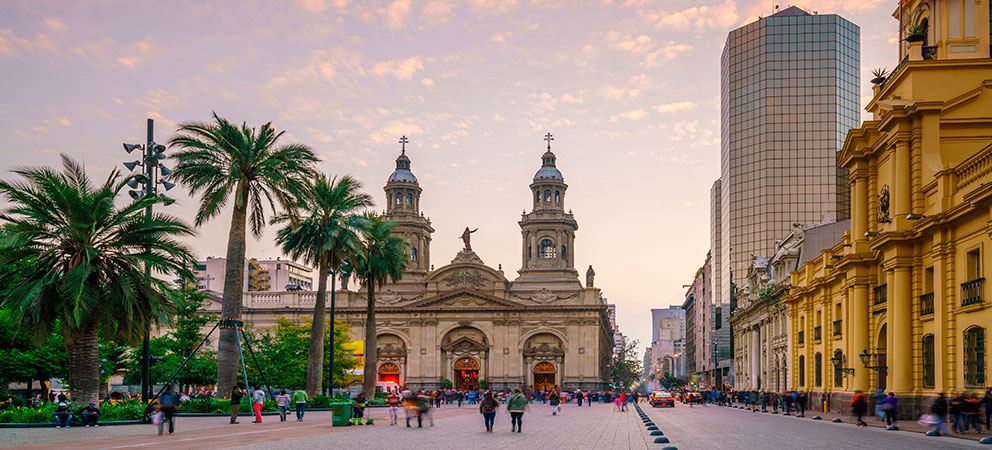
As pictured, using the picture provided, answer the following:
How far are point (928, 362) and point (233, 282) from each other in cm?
2411

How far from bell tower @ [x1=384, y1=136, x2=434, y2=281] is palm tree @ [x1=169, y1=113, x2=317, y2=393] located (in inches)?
2915

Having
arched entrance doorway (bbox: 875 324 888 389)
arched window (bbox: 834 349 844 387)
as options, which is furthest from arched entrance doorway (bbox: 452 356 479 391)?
arched entrance doorway (bbox: 875 324 888 389)

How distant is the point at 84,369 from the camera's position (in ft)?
98.2

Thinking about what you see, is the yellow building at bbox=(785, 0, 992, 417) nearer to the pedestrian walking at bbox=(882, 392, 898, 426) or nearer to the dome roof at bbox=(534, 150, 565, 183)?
the pedestrian walking at bbox=(882, 392, 898, 426)

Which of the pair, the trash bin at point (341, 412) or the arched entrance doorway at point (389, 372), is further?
the arched entrance doorway at point (389, 372)

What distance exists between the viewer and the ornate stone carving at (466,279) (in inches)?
4316

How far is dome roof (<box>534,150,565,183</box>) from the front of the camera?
110750mm

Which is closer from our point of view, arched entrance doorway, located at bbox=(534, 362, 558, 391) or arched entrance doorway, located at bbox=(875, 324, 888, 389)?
arched entrance doorway, located at bbox=(875, 324, 888, 389)

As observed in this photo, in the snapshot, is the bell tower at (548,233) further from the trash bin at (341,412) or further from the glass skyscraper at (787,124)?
the trash bin at (341,412)

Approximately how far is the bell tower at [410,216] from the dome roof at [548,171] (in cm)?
1401

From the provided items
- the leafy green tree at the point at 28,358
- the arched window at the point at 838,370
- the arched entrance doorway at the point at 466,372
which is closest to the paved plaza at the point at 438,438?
the arched window at the point at 838,370

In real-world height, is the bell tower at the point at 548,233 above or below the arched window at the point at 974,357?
above

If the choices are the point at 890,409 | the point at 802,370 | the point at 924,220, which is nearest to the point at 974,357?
the point at 890,409

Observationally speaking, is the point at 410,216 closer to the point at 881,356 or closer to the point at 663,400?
the point at 663,400
